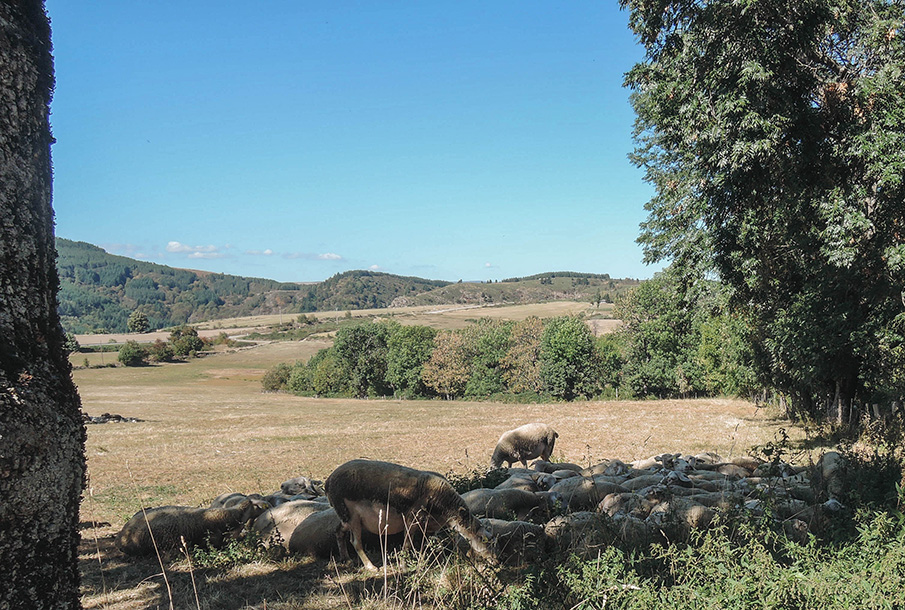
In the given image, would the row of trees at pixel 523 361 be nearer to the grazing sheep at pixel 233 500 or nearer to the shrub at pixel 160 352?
the shrub at pixel 160 352

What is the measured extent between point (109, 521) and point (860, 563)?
1250 centimetres

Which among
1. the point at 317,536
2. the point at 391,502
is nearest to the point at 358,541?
the point at 391,502

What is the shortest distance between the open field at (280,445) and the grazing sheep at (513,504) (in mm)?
2354

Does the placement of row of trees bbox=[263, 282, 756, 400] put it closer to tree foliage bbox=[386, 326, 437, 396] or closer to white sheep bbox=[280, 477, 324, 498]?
tree foliage bbox=[386, 326, 437, 396]

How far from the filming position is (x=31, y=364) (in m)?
2.91

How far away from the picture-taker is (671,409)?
38.1m

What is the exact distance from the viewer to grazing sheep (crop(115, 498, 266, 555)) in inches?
308

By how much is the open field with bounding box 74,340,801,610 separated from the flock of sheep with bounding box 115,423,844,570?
57cm

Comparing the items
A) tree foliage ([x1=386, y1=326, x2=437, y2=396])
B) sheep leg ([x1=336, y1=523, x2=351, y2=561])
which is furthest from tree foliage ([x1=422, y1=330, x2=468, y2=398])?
sheep leg ([x1=336, y1=523, x2=351, y2=561])

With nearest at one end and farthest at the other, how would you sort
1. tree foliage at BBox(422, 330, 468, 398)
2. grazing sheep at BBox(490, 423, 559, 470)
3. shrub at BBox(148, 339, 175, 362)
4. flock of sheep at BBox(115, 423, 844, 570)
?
flock of sheep at BBox(115, 423, 844, 570) → grazing sheep at BBox(490, 423, 559, 470) → tree foliage at BBox(422, 330, 468, 398) → shrub at BBox(148, 339, 175, 362)

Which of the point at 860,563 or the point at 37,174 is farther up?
the point at 37,174

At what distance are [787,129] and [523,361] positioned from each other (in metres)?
60.9

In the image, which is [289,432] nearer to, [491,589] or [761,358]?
[761,358]

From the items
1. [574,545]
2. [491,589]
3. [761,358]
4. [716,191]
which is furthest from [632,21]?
[761,358]
